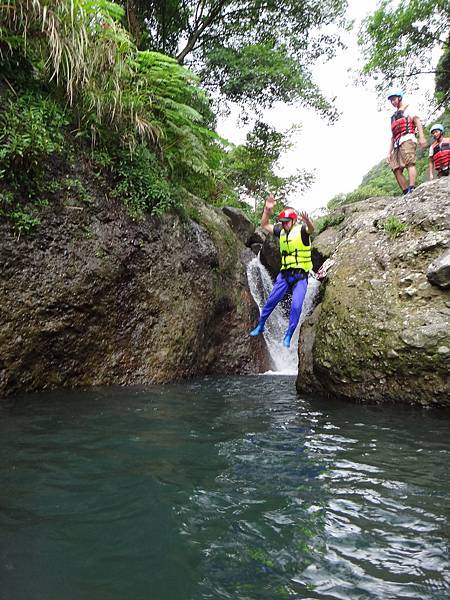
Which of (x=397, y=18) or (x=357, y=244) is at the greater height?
(x=397, y=18)

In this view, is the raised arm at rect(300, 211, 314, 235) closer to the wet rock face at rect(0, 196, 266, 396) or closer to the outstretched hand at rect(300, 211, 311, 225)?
the outstretched hand at rect(300, 211, 311, 225)

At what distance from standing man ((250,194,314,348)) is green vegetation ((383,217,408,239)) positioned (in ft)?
4.01

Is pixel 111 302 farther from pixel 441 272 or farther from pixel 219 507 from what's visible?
pixel 441 272

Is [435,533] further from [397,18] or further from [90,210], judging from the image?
[397,18]

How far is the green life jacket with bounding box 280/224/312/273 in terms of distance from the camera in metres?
7.09

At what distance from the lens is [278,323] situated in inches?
426

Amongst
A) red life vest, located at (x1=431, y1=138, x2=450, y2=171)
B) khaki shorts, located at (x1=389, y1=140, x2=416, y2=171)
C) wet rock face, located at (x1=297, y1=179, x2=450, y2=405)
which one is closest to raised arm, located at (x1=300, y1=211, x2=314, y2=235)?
wet rock face, located at (x1=297, y1=179, x2=450, y2=405)

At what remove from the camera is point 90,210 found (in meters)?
6.31

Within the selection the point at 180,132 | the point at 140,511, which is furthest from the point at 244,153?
the point at 140,511

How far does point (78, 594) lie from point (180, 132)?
295 inches

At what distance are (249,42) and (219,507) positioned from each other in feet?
46.4

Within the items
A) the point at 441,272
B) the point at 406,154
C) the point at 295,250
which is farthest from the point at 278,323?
the point at 441,272

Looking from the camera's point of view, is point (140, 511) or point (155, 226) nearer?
point (140, 511)

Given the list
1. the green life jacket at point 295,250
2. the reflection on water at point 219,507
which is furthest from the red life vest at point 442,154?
the reflection on water at point 219,507
